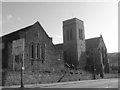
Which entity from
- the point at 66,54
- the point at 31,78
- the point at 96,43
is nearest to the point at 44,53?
the point at 31,78

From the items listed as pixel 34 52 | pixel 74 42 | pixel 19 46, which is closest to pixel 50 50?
pixel 34 52

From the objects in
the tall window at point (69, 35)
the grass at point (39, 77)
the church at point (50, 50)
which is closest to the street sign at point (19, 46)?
the church at point (50, 50)

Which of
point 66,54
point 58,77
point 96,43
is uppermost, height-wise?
point 96,43

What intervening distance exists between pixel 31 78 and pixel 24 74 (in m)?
1.74

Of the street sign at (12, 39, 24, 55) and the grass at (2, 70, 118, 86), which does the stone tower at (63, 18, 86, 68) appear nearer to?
the grass at (2, 70, 118, 86)

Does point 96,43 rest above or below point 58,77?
above

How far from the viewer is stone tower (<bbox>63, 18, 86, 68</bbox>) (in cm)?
5774

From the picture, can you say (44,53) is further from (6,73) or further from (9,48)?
(6,73)

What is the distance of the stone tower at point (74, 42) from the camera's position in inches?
2273

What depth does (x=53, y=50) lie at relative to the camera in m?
43.0

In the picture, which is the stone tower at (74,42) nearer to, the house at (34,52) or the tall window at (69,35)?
the tall window at (69,35)

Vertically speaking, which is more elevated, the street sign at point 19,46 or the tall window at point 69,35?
the tall window at point 69,35

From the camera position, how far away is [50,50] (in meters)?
42.2

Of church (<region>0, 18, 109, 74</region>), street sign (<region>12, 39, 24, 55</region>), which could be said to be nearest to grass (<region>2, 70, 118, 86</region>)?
church (<region>0, 18, 109, 74</region>)
